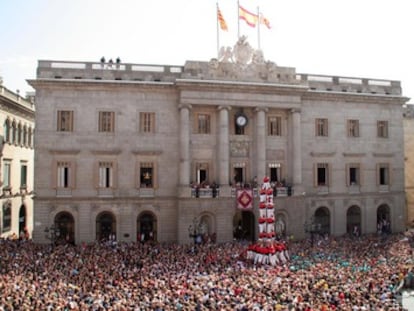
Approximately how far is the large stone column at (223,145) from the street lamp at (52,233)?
47.9ft

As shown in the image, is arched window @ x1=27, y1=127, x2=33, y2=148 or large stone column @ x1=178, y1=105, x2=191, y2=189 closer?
large stone column @ x1=178, y1=105, x2=191, y2=189

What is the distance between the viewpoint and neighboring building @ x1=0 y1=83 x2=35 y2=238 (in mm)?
43281

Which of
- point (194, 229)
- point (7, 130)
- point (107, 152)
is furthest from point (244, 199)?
point (7, 130)

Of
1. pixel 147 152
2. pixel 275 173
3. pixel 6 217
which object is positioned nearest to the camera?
pixel 147 152

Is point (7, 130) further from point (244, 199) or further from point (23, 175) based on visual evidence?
point (244, 199)

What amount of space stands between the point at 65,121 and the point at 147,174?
8.41 metres

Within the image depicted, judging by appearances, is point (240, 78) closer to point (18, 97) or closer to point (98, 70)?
point (98, 70)

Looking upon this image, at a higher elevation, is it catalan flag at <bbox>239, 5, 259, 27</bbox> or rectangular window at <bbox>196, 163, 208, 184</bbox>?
catalan flag at <bbox>239, 5, 259, 27</bbox>

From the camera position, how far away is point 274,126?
140ft

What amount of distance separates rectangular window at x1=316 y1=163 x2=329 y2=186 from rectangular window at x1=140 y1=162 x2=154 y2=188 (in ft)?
54.0

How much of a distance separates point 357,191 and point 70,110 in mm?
28841

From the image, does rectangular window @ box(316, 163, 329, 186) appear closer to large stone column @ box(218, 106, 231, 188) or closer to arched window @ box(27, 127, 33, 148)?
large stone column @ box(218, 106, 231, 188)

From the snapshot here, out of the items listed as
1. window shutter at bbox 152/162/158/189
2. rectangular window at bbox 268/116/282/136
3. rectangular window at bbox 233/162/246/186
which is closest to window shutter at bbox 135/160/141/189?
window shutter at bbox 152/162/158/189

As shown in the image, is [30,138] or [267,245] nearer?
[267,245]
